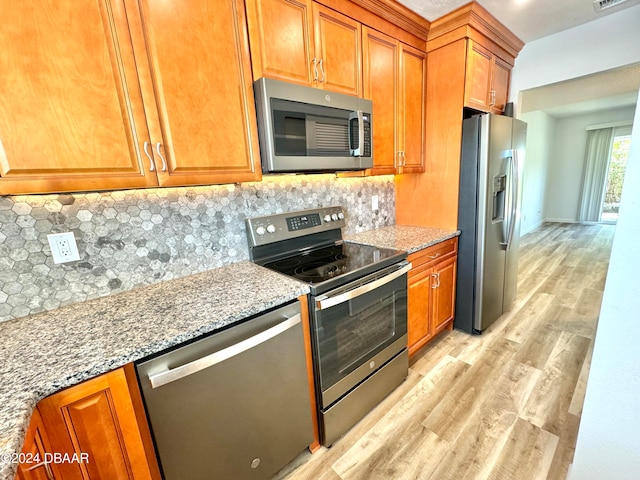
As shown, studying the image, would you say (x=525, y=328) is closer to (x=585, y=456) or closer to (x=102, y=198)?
(x=585, y=456)

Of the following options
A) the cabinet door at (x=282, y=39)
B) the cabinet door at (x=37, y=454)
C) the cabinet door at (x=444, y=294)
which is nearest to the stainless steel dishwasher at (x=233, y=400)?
the cabinet door at (x=37, y=454)

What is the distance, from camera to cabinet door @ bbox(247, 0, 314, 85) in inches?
50.3

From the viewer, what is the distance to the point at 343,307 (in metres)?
1.35

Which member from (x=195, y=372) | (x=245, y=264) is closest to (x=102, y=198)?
(x=245, y=264)

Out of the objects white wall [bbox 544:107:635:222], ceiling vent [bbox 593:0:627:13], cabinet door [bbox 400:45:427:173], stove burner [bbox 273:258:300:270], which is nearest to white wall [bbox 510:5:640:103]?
ceiling vent [bbox 593:0:627:13]

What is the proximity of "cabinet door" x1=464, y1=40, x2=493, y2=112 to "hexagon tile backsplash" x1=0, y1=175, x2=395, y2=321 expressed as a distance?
144cm

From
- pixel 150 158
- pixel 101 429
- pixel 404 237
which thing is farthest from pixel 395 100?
pixel 101 429

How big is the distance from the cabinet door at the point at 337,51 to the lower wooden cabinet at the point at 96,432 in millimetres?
1593

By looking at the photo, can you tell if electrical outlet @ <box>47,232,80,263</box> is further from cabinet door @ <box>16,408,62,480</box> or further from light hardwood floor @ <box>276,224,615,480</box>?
light hardwood floor @ <box>276,224,615,480</box>

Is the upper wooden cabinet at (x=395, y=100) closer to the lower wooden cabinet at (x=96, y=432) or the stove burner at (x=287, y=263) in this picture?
the stove burner at (x=287, y=263)

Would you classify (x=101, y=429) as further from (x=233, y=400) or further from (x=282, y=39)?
(x=282, y=39)

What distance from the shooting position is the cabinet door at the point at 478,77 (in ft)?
6.60

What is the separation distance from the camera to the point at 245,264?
5.22ft

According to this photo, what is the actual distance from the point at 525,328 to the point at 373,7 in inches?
108
